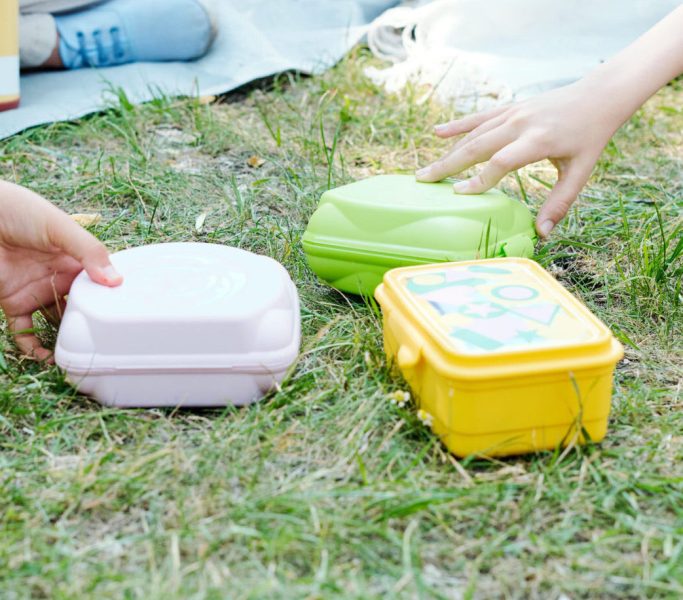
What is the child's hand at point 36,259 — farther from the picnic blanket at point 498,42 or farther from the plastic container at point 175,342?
the picnic blanket at point 498,42

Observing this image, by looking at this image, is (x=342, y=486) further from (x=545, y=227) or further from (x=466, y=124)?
(x=466, y=124)

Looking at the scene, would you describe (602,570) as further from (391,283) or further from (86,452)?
(86,452)

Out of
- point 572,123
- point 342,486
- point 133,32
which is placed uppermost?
point 572,123

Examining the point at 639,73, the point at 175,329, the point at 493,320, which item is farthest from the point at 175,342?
the point at 639,73

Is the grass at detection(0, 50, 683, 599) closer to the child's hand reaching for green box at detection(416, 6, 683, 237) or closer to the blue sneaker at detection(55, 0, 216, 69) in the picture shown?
the child's hand reaching for green box at detection(416, 6, 683, 237)

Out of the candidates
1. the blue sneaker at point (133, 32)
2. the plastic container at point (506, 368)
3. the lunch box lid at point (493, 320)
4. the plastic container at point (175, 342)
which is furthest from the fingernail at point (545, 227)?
the blue sneaker at point (133, 32)

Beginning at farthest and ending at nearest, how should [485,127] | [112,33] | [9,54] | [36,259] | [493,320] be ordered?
[112,33]
[9,54]
[485,127]
[36,259]
[493,320]

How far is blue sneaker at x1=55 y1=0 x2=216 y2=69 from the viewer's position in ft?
9.16

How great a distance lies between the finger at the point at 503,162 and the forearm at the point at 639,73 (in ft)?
0.55

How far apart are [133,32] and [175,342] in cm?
188

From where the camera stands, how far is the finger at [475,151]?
1631 millimetres

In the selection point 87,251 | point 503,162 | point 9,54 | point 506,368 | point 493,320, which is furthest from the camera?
point 9,54

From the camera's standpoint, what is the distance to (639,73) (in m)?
1.61

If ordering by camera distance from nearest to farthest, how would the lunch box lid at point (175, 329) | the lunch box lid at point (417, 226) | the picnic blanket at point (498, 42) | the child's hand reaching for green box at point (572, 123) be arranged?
the lunch box lid at point (175, 329), the lunch box lid at point (417, 226), the child's hand reaching for green box at point (572, 123), the picnic blanket at point (498, 42)
